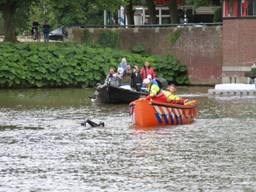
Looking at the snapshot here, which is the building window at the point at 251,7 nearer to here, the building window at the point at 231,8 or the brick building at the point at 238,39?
the brick building at the point at 238,39

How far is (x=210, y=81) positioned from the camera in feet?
181

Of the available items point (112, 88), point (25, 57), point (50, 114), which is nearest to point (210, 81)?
point (25, 57)

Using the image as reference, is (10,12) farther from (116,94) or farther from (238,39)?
(116,94)

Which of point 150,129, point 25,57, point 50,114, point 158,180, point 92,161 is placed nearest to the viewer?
point 158,180

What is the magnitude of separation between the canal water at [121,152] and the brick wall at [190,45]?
58.6 feet

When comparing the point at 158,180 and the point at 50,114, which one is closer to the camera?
the point at 158,180

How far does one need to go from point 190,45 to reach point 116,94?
17.3 m

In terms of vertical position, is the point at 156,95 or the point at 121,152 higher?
the point at 156,95

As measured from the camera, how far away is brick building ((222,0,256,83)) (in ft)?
172

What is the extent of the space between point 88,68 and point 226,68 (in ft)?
25.6

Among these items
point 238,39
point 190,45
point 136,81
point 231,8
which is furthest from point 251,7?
point 136,81

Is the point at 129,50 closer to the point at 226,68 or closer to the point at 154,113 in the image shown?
the point at 226,68

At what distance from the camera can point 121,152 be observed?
2391cm

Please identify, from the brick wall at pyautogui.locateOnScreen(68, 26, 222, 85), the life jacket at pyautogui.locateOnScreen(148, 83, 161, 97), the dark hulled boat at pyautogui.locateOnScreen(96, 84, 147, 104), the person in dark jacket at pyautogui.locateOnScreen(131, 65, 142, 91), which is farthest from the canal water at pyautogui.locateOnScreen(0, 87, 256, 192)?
the brick wall at pyautogui.locateOnScreen(68, 26, 222, 85)
